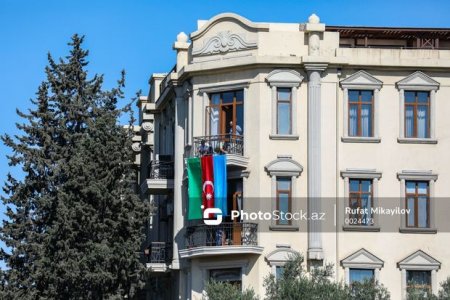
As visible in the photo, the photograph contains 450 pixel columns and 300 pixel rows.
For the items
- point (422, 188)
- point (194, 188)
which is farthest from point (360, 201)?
point (194, 188)

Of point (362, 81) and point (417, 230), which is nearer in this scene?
point (417, 230)

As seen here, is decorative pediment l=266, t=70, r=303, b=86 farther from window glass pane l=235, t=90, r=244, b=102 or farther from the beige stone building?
window glass pane l=235, t=90, r=244, b=102

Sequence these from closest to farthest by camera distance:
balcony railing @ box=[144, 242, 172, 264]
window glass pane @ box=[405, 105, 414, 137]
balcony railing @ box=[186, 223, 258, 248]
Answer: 1. balcony railing @ box=[186, 223, 258, 248]
2. window glass pane @ box=[405, 105, 414, 137]
3. balcony railing @ box=[144, 242, 172, 264]

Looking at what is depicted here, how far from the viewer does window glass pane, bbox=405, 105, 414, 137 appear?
177 feet

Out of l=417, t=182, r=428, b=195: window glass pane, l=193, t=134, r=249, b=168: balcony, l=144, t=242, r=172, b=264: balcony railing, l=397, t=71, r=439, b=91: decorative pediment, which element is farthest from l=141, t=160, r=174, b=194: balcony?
l=397, t=71, r=439, b=91: decorative pediment

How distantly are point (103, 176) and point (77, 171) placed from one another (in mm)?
1006

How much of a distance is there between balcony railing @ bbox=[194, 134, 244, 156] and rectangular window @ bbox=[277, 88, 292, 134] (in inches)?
59.8

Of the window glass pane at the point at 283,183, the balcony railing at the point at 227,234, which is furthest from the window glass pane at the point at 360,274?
the window glass pane at the point at 283,183

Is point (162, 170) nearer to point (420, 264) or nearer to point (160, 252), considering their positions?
point (160, 252)

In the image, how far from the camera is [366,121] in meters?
53.8

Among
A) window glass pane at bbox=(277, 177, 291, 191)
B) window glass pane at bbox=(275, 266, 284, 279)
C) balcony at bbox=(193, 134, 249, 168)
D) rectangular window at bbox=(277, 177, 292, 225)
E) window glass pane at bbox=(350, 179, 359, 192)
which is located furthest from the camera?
window glass pane at bbox=(350, 179, 359, 192)

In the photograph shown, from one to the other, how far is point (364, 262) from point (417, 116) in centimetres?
587

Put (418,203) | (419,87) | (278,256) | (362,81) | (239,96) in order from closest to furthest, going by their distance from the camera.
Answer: (278,256), (418,203), (362,81), (419,87), (239,96)

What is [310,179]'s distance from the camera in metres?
52.7
